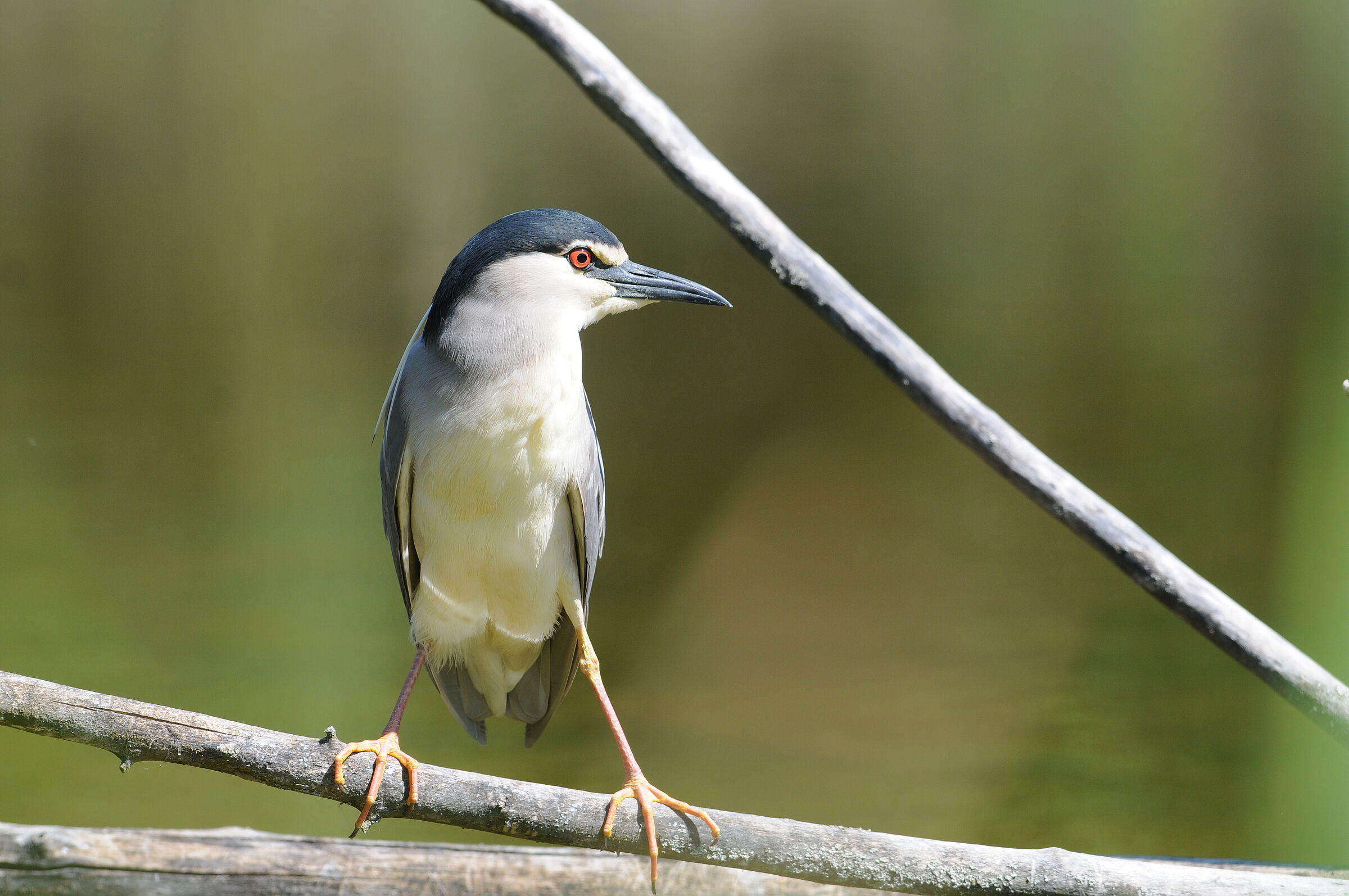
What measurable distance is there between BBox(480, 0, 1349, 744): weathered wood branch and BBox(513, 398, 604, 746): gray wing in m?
0.33

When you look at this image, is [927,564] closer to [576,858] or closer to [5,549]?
[576,858]

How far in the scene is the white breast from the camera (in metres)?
1.09

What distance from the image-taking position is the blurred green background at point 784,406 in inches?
77.9

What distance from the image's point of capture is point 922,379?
3.71ft

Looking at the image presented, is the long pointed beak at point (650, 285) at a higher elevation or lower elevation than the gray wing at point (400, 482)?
higher

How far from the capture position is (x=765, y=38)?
2.07 meters

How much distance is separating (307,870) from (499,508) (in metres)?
0.56

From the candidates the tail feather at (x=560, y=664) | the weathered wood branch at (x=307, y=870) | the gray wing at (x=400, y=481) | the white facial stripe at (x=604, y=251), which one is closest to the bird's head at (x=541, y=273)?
the white facial stripe at (x=604, y=251)

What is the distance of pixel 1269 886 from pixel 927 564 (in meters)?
1.28

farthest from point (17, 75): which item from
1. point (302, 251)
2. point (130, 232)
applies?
→ point (302, 251)

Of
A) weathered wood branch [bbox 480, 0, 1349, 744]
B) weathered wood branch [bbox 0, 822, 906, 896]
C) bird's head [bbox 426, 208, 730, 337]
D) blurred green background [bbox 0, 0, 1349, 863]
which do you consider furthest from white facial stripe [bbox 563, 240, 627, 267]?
blurred green background [bbox 0, 0, 1349, 863]

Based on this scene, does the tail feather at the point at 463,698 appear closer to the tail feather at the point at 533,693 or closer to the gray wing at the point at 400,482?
the tail feather at the point at 533,693

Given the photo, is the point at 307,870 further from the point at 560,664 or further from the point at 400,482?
the point at 400,482

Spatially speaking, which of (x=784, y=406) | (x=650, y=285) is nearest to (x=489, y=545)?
(x=650, y=285)
